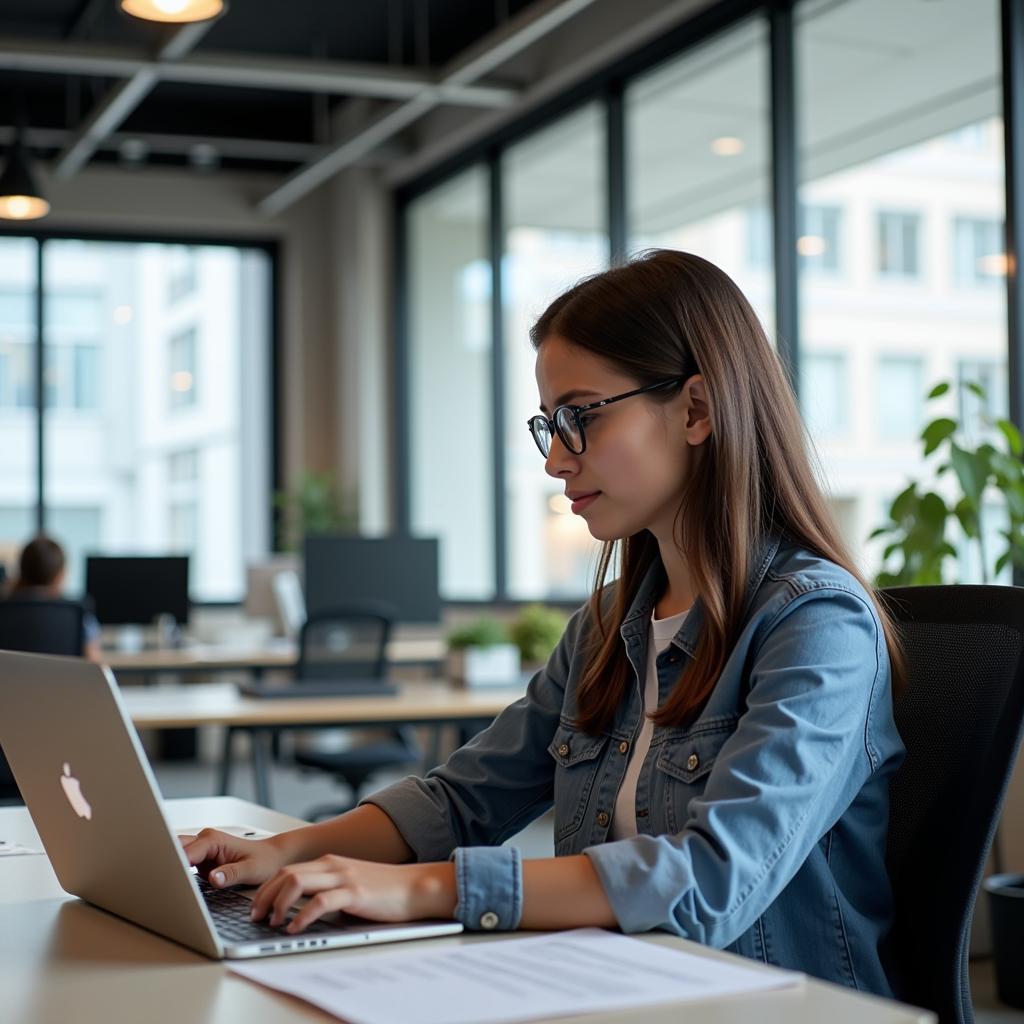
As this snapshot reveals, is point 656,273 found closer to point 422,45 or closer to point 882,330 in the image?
point 882,330

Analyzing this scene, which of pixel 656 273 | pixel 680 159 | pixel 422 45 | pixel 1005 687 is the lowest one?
pixel 1005 687

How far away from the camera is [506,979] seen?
3.29ft

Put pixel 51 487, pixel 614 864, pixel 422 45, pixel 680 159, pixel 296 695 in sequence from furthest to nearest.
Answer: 1. pixel 51 487
2. pixel 422 45
3. pixel 680 159
4. pixel 296 695
5. pixel 614 864

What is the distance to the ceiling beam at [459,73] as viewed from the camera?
5.27 meters

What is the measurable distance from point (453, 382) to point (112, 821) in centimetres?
707

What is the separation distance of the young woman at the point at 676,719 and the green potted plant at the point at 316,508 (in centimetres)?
679

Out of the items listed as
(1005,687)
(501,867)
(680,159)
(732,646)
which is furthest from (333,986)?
(680,159)

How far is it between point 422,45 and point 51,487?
135 inches

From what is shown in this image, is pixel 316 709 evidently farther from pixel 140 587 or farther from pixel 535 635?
pixel 140 587

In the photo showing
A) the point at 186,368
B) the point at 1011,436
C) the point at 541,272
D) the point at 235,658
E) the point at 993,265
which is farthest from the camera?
the point at 186,368

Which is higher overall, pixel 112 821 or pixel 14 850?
pixel 112 821

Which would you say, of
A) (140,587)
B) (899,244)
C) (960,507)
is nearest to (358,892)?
(960,507)

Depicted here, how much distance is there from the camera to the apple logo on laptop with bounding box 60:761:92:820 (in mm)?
1209

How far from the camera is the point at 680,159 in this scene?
611 centimetres
